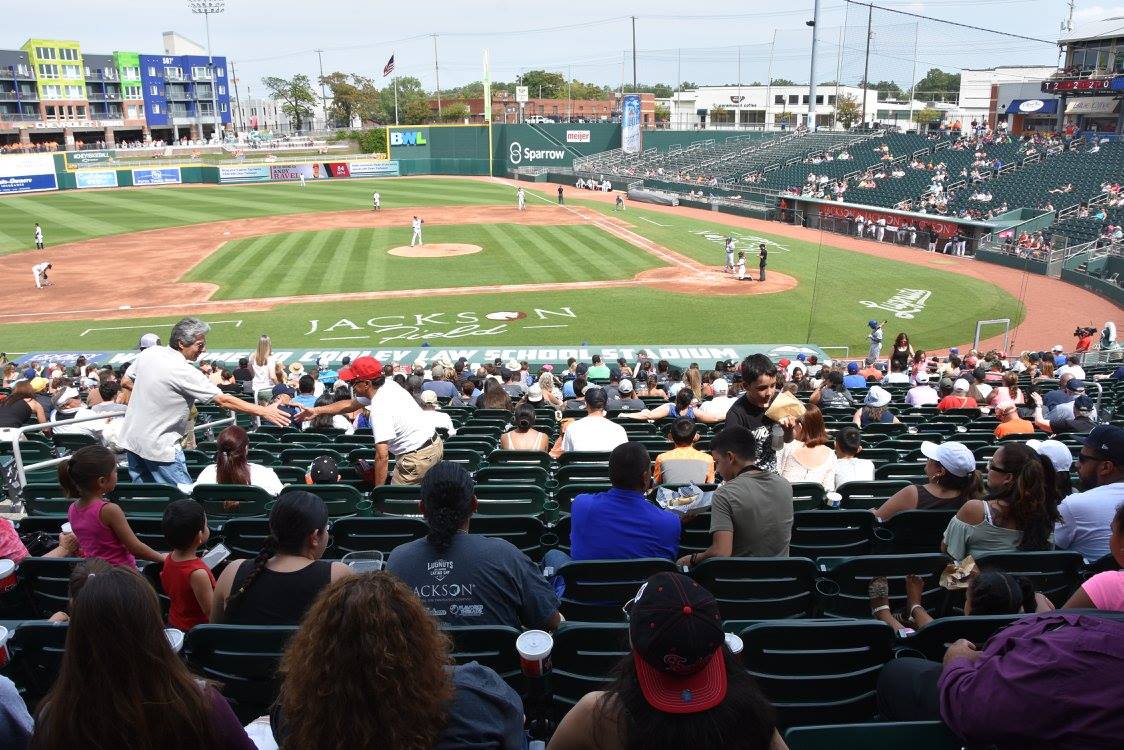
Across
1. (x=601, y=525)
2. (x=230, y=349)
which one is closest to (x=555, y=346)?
(x=230, y=349)

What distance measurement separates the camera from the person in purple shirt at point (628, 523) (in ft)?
16.0

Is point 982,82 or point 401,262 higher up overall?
point 982,82

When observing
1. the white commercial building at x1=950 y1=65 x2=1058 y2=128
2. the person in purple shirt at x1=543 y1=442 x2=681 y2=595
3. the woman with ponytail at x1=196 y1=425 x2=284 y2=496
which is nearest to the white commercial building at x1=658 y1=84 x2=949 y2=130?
the white commercial building at x1=950 y1=65 x2=1058 y2=128

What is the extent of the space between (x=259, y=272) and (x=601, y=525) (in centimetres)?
3026

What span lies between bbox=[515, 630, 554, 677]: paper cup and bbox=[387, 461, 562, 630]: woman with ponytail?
2.04 ft

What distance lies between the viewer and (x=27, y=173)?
60281mm

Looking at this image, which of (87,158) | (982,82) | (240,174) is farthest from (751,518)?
(982,82)

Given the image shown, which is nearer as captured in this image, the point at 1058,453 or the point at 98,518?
the point at 98,518

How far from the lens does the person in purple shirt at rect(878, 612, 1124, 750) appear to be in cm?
243

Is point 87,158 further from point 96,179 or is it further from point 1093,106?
point 1093,106

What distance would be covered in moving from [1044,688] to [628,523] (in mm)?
2653

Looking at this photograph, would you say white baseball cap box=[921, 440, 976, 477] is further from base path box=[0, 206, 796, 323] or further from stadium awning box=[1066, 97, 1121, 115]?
stadium awning box=[1066, 97, 1121, 115]

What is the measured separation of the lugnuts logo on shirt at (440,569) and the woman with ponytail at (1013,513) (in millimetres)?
3201

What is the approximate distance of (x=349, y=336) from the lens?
2362 centimetres
